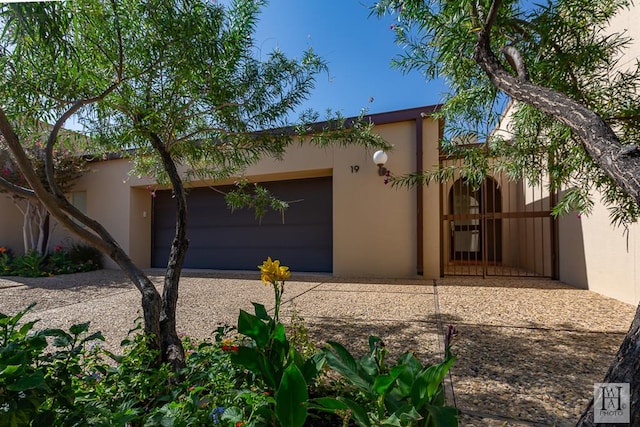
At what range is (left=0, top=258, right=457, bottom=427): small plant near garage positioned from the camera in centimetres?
82

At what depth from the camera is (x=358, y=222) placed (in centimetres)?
578

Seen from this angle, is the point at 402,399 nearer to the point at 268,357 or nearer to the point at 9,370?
the point at 268,357

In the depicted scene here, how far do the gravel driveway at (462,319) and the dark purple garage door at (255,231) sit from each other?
1196 millimetres

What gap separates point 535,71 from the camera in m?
1.76

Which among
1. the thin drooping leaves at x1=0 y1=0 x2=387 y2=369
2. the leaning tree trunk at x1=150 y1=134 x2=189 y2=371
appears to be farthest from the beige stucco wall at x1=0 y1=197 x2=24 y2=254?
the leaning tree trunk at x1=150 y1=134 x2=189 y2=371

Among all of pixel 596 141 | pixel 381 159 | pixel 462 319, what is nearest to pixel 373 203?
pixel 381 159

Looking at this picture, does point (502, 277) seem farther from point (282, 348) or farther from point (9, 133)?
point (9, 133)

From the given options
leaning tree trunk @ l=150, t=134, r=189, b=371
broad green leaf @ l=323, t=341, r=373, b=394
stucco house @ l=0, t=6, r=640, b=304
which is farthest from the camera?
stucco house @ l=0, t=6, r=640, b=304

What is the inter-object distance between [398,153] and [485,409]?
466 centimetres

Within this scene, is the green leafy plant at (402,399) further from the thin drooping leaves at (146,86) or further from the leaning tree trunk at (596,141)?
the thin drooping leaves at (146,86)

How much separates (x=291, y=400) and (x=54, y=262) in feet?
27.5

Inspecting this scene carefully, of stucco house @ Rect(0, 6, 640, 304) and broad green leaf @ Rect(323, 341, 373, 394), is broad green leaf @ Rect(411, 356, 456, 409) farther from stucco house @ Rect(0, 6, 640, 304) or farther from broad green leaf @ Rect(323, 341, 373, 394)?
stucco house @ Rect(0, 6, 640, 304)
